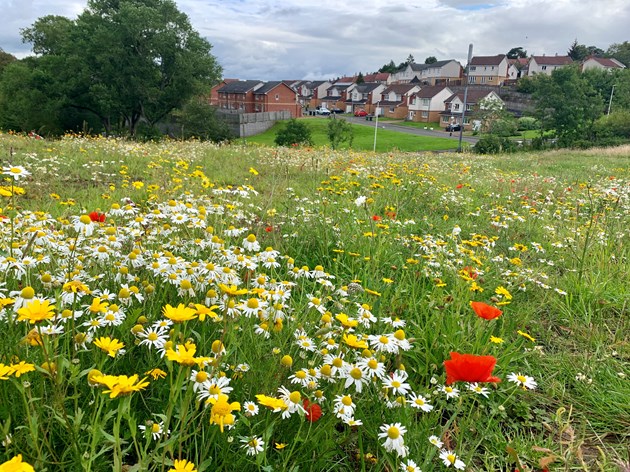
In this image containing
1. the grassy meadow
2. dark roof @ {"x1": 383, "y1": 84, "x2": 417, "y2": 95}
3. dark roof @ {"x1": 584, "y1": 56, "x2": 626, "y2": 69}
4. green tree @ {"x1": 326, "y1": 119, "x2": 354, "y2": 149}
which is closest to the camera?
the grassy meadow

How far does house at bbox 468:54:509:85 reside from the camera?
89.2m

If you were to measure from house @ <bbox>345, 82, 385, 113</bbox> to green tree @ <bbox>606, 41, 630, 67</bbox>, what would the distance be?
1903 inches

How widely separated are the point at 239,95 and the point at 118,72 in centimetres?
4647

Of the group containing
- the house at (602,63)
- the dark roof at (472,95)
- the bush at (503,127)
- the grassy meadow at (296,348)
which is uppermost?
the house at (602,63)

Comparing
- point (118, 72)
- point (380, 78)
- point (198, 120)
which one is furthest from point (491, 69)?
point (118, 72)

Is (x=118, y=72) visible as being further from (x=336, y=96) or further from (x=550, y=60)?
(x=550, y=60)

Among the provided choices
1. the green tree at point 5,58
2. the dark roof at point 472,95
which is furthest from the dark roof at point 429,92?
the green tree at point 5,58

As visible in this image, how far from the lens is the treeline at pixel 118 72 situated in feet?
95.2

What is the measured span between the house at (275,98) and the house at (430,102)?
65.3 ft

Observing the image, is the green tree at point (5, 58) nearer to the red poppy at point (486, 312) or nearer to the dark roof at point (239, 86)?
the dark roof at point (239, 86)

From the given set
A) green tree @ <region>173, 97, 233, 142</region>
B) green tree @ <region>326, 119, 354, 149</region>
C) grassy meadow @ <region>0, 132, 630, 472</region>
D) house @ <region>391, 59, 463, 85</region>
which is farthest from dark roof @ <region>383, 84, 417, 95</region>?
grassy meadow @ <region>0, 132, 630, 472</region>

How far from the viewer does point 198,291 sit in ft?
6.51

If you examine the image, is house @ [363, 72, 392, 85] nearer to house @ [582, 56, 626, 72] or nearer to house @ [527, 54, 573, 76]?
house @ [527, 54, 573, 76]

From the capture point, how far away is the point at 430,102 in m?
69.5
